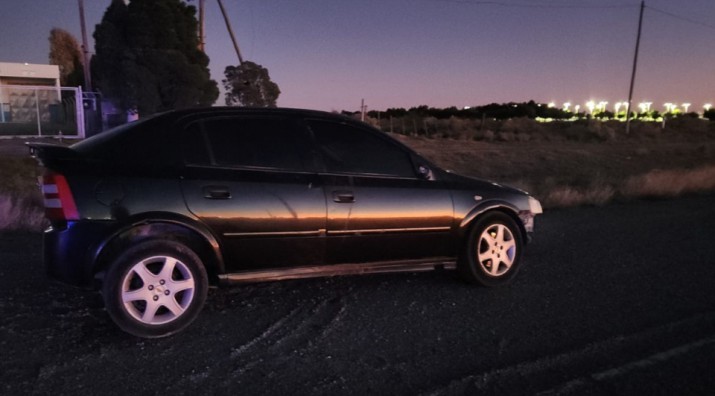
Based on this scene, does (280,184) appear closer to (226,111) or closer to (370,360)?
(226,111)

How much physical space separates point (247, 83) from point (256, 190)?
49.8ft

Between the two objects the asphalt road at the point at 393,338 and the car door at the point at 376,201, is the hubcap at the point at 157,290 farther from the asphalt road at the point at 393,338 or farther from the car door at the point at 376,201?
the car door at the point at 376,201

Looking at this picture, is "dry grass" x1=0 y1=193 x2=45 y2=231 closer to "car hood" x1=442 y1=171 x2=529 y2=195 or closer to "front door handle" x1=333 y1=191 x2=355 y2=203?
"front door handle" x1=333 y1=191 x2=355 y2=203

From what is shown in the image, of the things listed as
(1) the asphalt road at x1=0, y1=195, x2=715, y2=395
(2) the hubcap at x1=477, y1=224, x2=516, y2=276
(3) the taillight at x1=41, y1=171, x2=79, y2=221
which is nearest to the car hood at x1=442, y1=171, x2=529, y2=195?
(2) the hubcap at x1=477, y1=224, x2=516, y2=276

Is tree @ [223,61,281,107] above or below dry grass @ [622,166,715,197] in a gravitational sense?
above

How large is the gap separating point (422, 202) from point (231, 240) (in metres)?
1.74

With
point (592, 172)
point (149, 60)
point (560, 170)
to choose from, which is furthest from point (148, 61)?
point (592, 172)

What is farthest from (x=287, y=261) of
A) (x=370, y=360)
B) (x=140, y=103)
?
(x=140, y=103)

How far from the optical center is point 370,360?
3.82 meters

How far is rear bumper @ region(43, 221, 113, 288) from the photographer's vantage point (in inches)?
159

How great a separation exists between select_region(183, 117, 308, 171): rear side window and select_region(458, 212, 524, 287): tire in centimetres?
180

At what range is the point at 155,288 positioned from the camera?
4.16m

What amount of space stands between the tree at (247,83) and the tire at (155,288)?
15339 mm

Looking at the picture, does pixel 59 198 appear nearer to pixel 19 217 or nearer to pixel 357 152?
pixel 357 152
